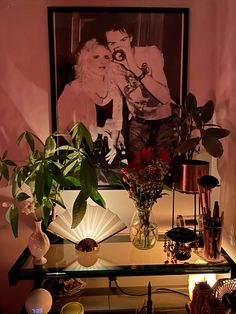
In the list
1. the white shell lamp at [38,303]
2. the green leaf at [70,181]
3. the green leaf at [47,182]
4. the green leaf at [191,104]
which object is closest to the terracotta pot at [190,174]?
the green leaf at [191,104]

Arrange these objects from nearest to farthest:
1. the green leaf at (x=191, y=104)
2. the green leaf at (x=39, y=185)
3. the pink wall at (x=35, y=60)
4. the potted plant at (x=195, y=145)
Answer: the green leaf at (x=39, y=185) → the potted plant at (x=195, y=145) → the green leaf at (x=191, y=104) → the pink wall at (x=35, y=60)

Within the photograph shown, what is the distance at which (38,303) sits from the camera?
141 centimetres

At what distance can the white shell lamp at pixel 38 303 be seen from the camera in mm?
1403

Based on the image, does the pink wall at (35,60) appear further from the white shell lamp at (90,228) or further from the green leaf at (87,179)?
the green leaf at (87,179)

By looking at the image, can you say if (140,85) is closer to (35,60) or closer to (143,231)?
(35,60)

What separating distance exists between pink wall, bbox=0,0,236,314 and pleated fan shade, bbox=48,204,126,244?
275mm

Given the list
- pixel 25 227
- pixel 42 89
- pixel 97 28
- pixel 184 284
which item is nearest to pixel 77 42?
pixel 97 28

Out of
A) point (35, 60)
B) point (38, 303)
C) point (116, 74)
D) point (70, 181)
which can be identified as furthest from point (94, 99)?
point (38, 303)

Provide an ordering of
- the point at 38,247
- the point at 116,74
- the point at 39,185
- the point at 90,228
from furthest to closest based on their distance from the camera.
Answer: the point at 116,74 < the point at 90,228 < the point at 38,247 < the point at 39,185

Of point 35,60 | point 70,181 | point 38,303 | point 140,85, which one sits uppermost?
point 35,60

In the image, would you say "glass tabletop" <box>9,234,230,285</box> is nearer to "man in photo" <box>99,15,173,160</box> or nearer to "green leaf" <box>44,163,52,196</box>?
"green leaf" <box>44,163,52,196</box>

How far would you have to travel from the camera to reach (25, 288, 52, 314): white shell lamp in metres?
1.40

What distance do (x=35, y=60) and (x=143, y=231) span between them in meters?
1.01

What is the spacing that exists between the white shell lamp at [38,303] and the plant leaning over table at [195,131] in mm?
873
